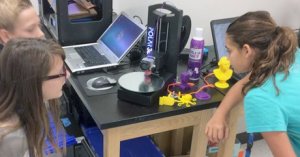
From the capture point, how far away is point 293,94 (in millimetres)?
1130

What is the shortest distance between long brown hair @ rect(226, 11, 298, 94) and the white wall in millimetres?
786

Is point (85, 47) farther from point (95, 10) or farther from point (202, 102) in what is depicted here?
point (202, 102)

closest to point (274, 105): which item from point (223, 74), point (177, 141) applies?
point (223, 74)

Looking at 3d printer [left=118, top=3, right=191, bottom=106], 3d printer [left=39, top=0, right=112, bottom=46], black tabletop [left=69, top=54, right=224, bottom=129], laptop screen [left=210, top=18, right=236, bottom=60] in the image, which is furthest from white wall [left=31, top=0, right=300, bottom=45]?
black tabletop [left=69, top=54, right=224, bottom=129]

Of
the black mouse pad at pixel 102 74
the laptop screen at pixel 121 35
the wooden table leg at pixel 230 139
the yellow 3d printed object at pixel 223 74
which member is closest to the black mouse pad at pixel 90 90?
the black mouse pad at pixel 102 74

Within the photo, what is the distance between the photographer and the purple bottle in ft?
5.01

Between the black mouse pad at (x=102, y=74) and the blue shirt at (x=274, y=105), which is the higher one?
the blue shirt at (x=274, y=105)

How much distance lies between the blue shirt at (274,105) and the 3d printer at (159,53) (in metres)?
0.37

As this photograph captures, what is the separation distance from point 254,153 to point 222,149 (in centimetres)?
68

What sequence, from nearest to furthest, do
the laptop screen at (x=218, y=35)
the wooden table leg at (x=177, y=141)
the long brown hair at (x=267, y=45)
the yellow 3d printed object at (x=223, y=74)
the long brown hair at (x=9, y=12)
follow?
the long brown hair at (x=267, y=45) → the long brown hair at (x=9, y=12) → the yellow 3d printed object at (x=223, y=74) → the laptop screen at (x=218, y=35) → the wooden table leg at (x=177, y=141)

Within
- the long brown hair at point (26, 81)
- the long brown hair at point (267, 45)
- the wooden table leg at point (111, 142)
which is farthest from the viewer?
the wooden table leg at point (111, 142)

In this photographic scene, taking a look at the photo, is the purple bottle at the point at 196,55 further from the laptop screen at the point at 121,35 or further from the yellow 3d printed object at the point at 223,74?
the laptop screen at the point at 121,35

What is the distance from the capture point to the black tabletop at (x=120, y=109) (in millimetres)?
1249

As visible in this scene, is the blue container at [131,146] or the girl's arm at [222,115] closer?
the girl's arm at [222,115]
